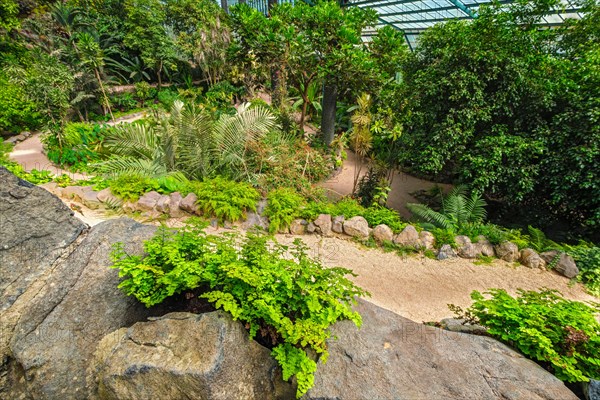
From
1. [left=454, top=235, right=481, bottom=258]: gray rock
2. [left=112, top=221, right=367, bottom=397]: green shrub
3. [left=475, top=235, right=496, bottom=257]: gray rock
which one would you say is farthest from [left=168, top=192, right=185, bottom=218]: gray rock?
[left=475, top=235, right=496, bottom=257]: gray rock

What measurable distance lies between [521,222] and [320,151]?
5821 millimetres

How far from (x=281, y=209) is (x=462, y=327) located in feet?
11.1

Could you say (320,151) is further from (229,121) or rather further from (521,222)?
(521,222)

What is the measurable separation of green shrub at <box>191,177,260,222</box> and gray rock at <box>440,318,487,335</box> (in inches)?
140

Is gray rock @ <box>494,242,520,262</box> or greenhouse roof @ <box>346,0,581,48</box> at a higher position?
greenhouse roof @ <box>346,0,581,48</box>

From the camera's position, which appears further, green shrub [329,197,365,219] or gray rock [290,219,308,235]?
green shrub [329,197,365,219]

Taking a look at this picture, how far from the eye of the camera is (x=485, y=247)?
4895 millimetres

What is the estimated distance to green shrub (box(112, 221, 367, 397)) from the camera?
5.75 feet

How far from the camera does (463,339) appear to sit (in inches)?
82.3

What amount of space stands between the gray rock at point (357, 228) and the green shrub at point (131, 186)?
3.85 metres

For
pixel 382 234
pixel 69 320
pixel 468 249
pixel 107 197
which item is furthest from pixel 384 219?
pixel 107 197

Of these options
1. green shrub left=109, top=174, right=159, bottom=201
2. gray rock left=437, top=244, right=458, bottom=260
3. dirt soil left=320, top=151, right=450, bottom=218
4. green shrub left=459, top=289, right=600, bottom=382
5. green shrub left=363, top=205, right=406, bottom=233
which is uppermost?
green shrub left=459, top=289, right=600, bottom=382

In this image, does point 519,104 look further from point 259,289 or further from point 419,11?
point 419,11

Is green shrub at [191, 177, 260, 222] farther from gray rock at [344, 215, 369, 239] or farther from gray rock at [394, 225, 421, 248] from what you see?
gray rock at [394, 225, 421, 248]
